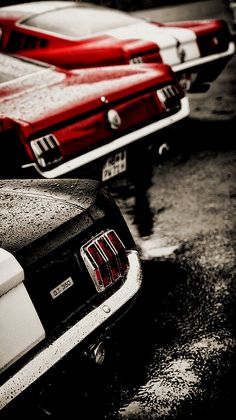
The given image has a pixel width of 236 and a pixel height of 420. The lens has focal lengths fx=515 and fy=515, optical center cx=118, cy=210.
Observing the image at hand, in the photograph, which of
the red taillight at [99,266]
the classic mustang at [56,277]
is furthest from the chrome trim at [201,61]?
the red taillight at [99,266]

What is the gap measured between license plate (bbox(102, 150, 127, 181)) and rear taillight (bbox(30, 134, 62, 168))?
51 centimetres

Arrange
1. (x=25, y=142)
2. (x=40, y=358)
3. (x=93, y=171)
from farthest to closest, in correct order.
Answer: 1. (x=93, y=171)
2. (x=25, y=142)
3. (x=40, y=358)

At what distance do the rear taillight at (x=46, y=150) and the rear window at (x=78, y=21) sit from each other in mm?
2884

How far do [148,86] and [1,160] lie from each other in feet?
4.37

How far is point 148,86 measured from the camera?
4.04m

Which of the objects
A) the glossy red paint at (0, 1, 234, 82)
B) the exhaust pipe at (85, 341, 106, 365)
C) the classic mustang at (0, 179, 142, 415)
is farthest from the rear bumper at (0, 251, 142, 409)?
the glossy red paint at (0, 1, 234, 82)

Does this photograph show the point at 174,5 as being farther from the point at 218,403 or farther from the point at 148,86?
the point at 218,403

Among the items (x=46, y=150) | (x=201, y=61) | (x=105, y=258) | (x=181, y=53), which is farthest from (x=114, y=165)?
(x=201, y=61)

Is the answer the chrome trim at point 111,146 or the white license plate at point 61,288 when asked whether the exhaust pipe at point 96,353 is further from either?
the chrome trim at point 111,146

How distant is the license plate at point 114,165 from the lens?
388 centimetres

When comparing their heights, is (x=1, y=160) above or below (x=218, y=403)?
above

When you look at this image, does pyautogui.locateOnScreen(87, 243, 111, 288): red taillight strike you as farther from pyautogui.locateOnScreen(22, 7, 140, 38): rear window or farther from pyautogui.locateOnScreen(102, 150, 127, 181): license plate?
pyautogui.locateOnScreen(22, 7, 140, 38): rear window

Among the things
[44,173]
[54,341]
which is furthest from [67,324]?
[44,173]

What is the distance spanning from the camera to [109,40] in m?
5.64
